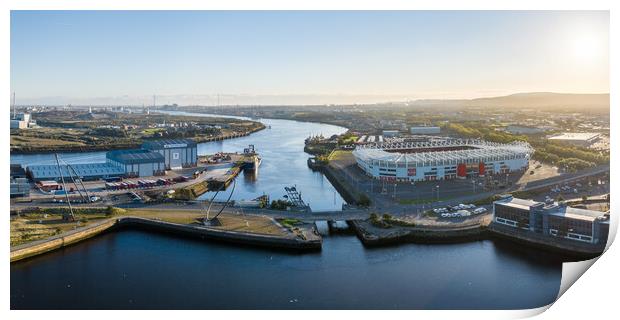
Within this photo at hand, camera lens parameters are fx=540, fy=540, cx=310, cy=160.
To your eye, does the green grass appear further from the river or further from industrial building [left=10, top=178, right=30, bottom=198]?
industrial building [left=10, top=178, right=30, bottom=198]

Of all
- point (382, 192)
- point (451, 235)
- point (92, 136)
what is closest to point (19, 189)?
point (382, 192)

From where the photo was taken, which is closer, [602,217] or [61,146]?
[602,217]

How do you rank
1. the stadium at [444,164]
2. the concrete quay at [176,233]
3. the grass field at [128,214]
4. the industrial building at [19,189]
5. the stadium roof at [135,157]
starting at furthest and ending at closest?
the stadium roof at [135,157]
the stadium at [444,164]
the industrial building at [19,189]
the grass field at [128,214]
the concrete quay at [176,233]

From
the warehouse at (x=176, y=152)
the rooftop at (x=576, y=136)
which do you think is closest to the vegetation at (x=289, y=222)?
the warehouse at (x=176, y=152)

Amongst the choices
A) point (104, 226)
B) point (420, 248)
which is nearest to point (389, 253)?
point (420, 248)

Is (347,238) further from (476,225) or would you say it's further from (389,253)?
(476,225)

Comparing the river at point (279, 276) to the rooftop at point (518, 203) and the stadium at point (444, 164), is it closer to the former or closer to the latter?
the rooftop at point (518, 203)
